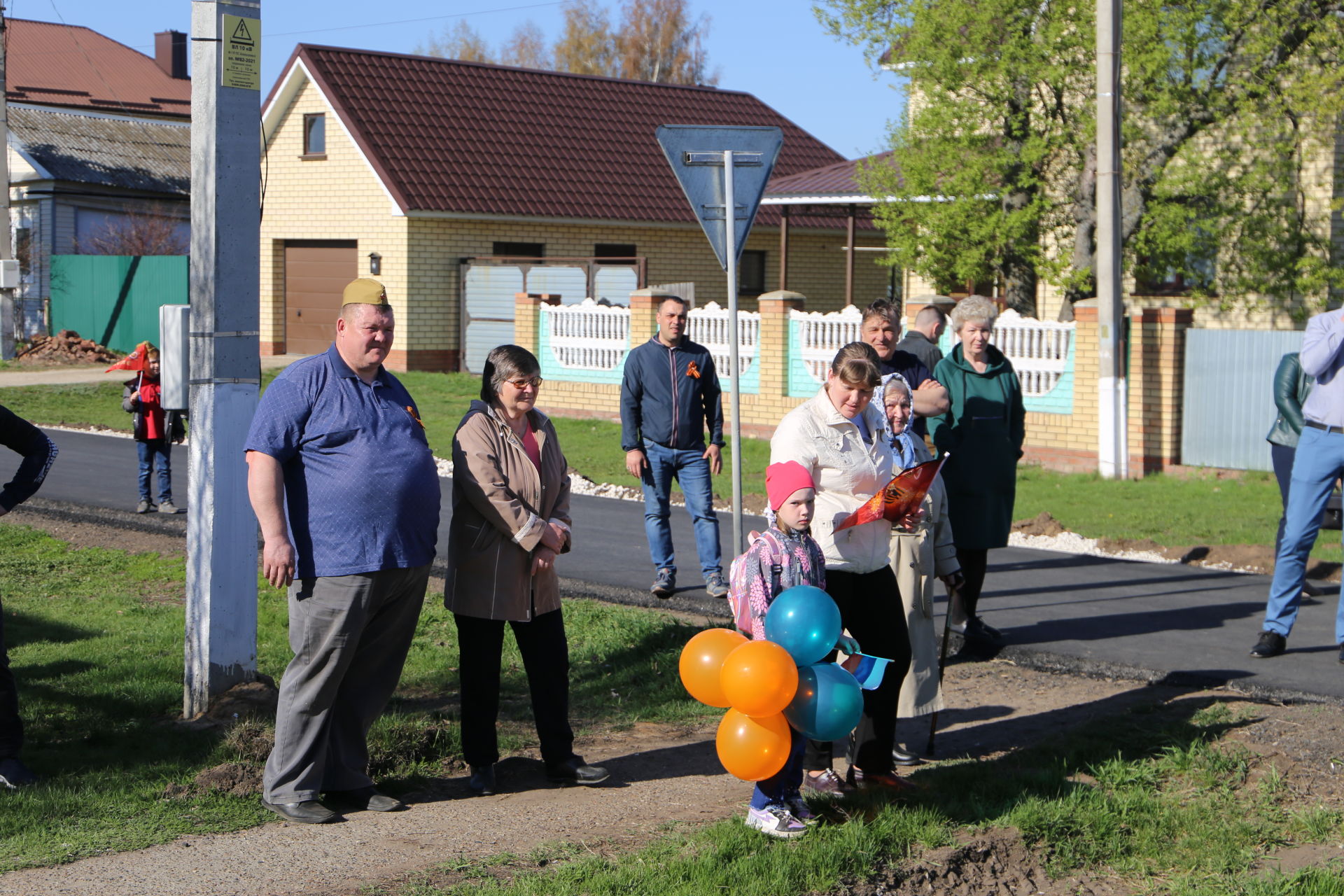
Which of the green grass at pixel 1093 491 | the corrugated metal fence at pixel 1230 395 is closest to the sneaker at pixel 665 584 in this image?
the green grass at pixel 1093 491

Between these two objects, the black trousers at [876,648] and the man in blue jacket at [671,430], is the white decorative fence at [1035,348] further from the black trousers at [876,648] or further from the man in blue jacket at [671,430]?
the black trousers at [876,648]

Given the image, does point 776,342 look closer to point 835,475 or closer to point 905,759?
point 905,759

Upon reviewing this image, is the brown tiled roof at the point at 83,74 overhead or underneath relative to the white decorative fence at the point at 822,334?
overhead

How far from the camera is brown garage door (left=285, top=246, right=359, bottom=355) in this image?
28156 millimetres

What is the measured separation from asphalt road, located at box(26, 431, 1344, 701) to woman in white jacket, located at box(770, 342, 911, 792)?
8.21 feet

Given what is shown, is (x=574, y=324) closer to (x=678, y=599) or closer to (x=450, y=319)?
(x=450, y=319)

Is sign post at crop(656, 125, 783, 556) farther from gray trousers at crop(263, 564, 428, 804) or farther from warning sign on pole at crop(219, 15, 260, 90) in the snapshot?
gray trousers at crop(263, 564, 428, 804)

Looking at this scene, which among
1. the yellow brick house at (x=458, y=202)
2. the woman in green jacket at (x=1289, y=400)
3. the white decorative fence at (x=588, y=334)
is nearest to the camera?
the woman in green jacket at (x=1289, y=400)

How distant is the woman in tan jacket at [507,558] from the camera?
211 inches

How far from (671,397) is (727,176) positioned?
1.95m

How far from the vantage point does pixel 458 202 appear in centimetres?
2692

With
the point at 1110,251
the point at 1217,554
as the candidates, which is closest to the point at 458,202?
the point at 1110,251

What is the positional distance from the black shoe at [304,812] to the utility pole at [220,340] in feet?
4.04

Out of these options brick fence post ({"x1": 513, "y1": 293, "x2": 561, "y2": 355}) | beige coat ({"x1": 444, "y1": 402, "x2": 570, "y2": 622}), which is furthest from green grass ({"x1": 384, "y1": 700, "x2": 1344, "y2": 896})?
brick fence post ({"x1": 513, "y1": 293, "x2": 561, "y2": 355})
